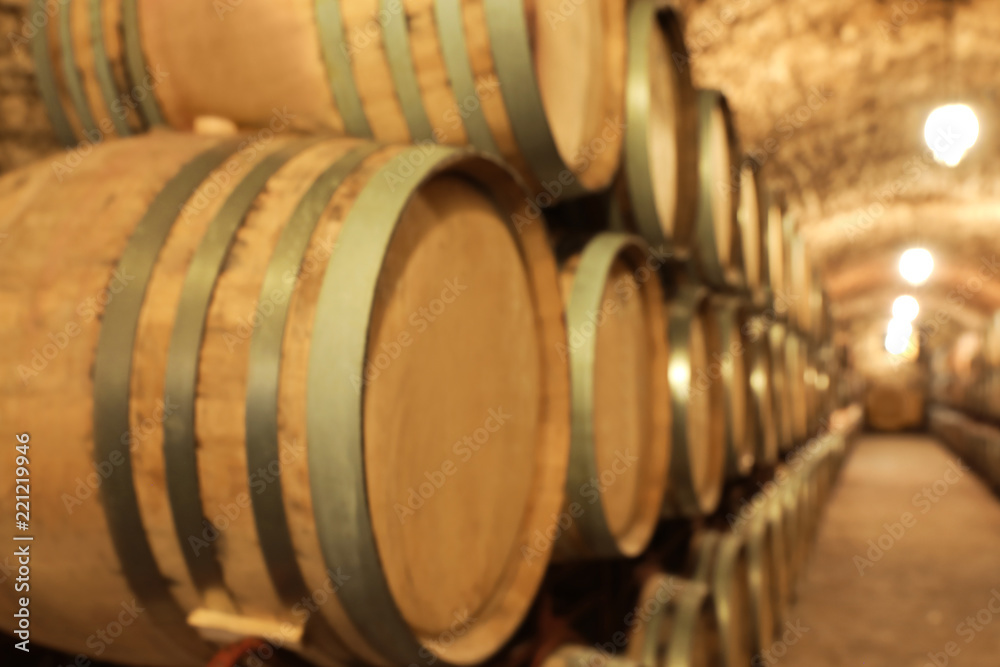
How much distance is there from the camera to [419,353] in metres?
0.87

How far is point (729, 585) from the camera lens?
2137mm

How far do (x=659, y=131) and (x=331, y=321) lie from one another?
5.02 ft

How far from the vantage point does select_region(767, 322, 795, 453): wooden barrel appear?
11.5 ft

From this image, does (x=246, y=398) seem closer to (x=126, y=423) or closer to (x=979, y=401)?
(x=126, y=423)

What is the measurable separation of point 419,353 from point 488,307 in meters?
0.23

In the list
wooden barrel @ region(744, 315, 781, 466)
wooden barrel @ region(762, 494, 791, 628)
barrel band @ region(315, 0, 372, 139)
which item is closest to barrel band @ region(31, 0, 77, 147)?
barrel band @ region(315, 0, 372, 139)

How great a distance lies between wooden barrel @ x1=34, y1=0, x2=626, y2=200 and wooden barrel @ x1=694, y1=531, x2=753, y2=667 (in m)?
1.38

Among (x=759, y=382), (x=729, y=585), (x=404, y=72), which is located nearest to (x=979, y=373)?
(x=759, y=382)

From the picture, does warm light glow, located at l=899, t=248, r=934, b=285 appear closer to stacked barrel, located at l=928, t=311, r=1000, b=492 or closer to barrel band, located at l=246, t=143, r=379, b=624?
stacked barrel, located at l=928, t=311, r=1000, b=492

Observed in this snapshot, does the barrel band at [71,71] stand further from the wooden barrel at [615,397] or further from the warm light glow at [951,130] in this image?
the warm light glow at [951,130]

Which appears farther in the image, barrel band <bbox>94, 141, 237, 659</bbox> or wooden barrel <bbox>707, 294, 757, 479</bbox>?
wooden barrel <bbox>707, 294, 757, 479</bbox>

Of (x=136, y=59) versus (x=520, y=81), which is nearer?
(x=520, y=81)

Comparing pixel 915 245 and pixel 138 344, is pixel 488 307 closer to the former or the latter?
pixel 138 344

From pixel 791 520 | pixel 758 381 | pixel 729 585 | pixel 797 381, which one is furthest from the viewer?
pixel 797 381
